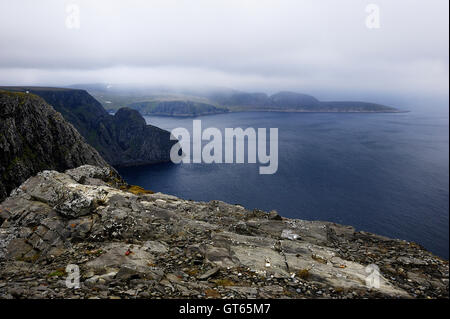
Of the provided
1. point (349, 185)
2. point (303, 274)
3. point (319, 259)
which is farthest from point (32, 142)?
point (349, 185)

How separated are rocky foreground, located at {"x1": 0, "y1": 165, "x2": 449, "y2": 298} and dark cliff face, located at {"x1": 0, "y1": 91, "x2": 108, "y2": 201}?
61099mm

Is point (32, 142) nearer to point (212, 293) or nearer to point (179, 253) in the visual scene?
point (179, 253)

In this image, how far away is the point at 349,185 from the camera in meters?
108

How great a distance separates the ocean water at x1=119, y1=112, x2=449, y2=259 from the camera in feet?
254

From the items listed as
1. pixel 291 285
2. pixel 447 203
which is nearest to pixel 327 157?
pixel 447 203

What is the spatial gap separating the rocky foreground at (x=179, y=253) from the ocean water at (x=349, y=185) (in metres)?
59.5

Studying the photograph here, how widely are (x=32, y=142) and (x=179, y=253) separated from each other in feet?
297

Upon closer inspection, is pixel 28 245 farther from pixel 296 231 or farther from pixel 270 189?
pixel 270 189

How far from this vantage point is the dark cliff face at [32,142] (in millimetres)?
72188

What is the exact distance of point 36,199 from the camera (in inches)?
997

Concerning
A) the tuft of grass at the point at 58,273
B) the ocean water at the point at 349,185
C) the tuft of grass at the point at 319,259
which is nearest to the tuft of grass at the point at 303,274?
the tuft of grass at the point at 319,259

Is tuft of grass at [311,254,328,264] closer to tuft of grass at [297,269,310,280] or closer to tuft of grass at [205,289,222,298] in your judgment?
tuft of grass at [297,269,310,280]

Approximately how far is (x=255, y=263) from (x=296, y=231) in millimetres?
9005

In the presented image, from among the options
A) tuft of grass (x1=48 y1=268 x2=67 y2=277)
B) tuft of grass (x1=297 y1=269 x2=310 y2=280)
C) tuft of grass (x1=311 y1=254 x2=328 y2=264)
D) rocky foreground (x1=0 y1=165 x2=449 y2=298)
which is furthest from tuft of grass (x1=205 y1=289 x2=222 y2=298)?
tuft of grass (x1=311 y1=254 x2=328 y2=264)
